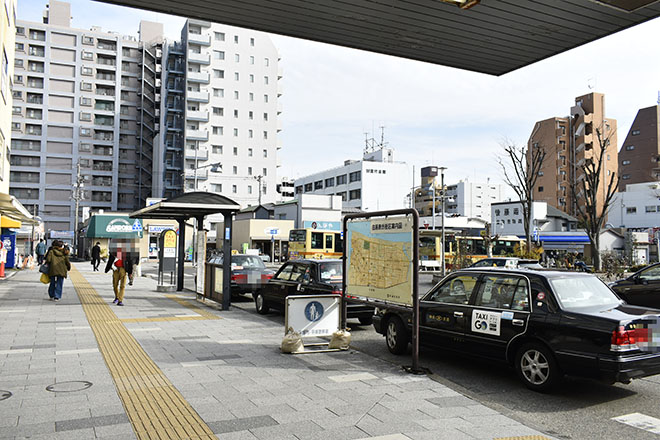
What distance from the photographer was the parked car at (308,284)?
1140cm

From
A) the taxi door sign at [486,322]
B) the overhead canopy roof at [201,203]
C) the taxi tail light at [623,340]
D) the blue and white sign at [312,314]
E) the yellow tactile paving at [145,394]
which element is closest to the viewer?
the yellow tactile paving at [145,394]

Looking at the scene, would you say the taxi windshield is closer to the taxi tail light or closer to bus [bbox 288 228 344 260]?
the taxi tail light

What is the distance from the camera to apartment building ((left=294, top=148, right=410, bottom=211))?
8981cm

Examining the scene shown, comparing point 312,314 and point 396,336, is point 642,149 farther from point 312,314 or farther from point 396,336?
point 312,314

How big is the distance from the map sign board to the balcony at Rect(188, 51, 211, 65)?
70.4 meters

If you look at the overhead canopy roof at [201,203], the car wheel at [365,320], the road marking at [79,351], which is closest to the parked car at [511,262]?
the car wheel at [365,320]

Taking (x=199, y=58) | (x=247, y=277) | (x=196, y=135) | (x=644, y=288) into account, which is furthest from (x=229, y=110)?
(x=644, y=288)

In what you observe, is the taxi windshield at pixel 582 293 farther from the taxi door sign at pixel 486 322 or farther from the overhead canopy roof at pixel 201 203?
the overhead canopy roof at pixel 201 203

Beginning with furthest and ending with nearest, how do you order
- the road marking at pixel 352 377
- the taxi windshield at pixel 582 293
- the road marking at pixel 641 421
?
the road marking at pixel 352 377
the taxi windshield at pixel 582 293
the road marking at pixel 641 421

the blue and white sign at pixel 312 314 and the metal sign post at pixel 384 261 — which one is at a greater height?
the metal sign post at pixel 384 261

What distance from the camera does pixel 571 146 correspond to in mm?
74062

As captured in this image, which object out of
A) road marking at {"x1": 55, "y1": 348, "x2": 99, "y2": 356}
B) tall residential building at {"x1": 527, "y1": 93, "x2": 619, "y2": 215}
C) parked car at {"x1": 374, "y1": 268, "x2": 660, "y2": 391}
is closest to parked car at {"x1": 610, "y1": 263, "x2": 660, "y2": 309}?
parked car at {"x1": 374, "y1": 268, "x2": 660, "y2": 391}

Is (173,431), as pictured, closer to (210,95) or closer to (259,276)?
(259,276)

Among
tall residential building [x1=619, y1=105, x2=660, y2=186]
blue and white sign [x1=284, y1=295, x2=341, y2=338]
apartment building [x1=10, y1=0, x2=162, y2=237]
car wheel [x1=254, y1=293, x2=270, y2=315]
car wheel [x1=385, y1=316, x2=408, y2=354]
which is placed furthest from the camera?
tall residential building [x1=619, y1=105, x2=660, y2=186]
